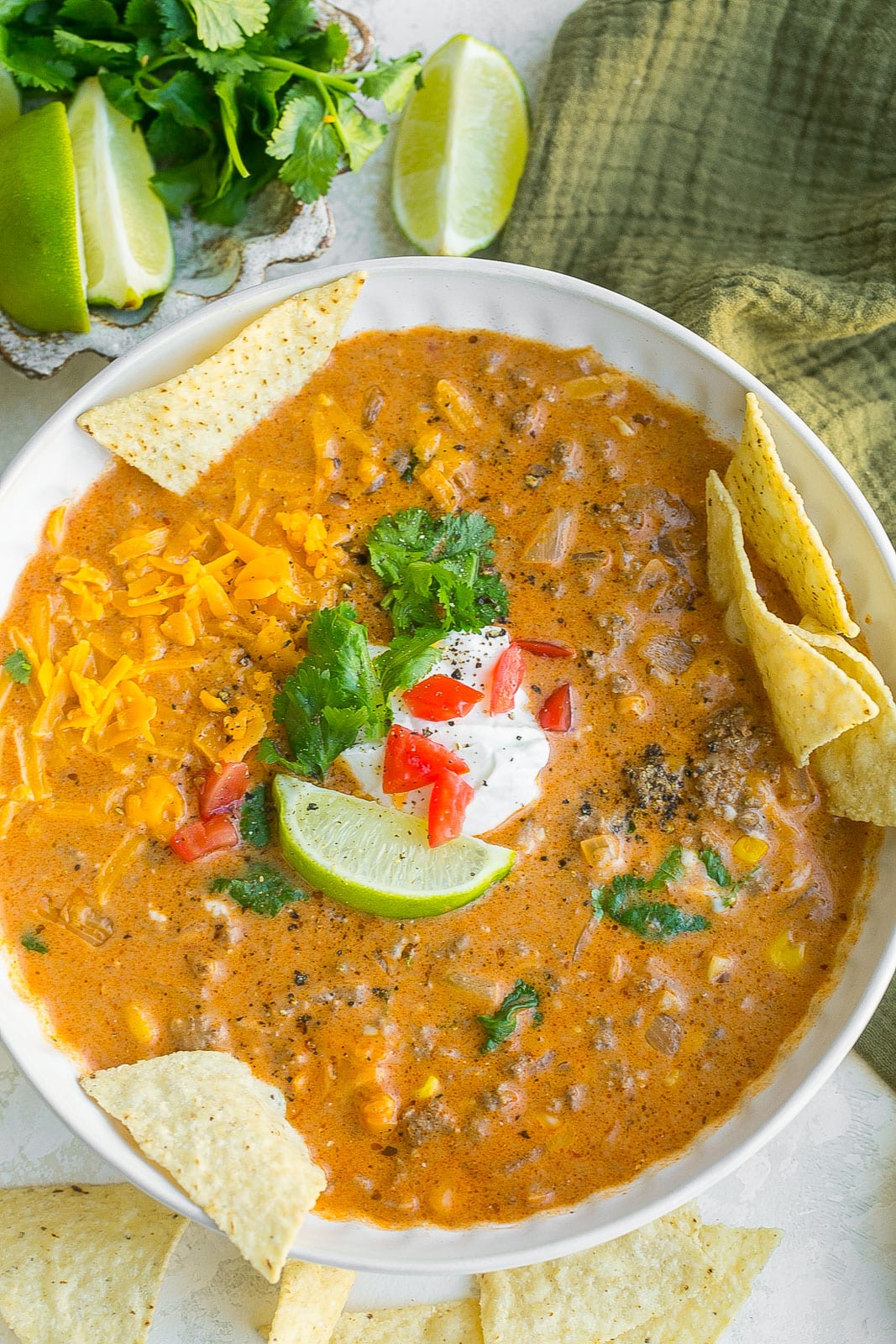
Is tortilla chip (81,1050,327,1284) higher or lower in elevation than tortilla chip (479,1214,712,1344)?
higher

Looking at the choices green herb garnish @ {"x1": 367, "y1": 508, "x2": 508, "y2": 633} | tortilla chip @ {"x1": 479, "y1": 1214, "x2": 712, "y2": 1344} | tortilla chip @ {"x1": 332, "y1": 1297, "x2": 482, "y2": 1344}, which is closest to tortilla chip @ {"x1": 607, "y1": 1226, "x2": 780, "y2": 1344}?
tortilla chip @ {"x1": 479, "y1": 1214, "x2": 712, "y2": 1344}

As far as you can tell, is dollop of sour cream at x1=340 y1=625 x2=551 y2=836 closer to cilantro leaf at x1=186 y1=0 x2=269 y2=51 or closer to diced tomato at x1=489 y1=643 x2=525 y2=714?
diced tomato at x1=489 y1=643 x2=525 y2=714

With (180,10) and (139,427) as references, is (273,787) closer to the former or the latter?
(139,427)

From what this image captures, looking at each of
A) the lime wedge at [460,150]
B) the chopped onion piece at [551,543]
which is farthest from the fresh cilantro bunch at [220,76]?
the chopped onion piece at [551,543]

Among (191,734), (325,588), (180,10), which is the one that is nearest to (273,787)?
(191,734)

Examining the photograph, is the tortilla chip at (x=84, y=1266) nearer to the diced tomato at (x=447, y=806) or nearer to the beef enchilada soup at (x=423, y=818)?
the beef enchilada soup at (x=423, y=818)
